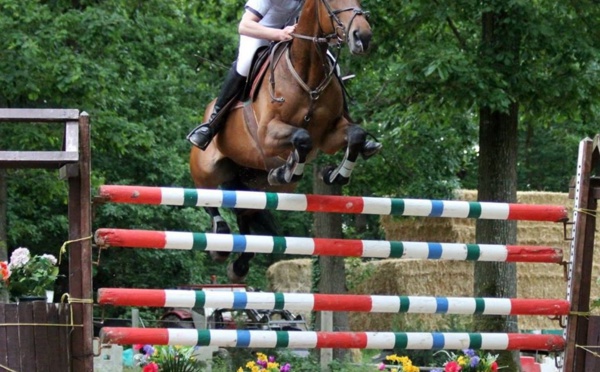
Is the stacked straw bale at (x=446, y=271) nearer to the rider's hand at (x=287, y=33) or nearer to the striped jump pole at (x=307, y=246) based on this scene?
the rider's hand at (x=287, y=33)

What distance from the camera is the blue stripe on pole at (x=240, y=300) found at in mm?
5578

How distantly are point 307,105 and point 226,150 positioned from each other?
42.4 inches

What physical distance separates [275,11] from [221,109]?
0.82m

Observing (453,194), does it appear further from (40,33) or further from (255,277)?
(255,277)

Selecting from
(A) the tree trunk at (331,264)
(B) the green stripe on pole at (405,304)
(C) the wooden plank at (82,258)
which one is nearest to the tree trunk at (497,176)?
(A) the tree trunk at (331,264)

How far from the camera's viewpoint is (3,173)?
15.5 m

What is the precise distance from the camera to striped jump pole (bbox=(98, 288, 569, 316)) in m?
5.41

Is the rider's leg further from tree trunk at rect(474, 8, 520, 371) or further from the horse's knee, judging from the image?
tree trunk at rect(474, 8, 520, 371)

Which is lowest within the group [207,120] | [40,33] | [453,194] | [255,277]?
[255,277]

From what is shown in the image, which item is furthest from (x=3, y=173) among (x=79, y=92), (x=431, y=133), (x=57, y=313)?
(x=57, y=313)

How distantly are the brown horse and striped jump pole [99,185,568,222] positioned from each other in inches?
19.2

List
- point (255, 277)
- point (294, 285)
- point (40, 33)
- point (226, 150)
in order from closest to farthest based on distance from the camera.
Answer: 1. point (226, 150)
2. point (40, 33)
3. point (294, 285)
4. point (255, 277)

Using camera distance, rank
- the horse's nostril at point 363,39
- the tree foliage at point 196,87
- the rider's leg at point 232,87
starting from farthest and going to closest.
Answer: the tree foliage at point 196,87 → the rider's leg at point 232,87 → the horse's nostril at point 363,39

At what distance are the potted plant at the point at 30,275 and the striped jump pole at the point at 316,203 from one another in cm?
88
